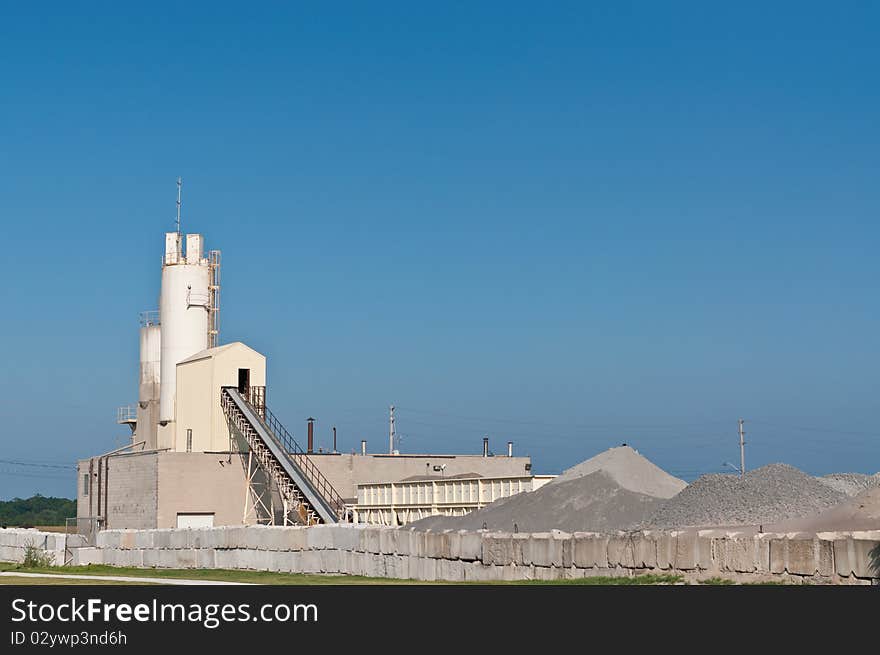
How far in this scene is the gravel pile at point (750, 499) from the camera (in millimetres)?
31000

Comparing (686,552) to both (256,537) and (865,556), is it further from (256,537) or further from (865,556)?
(256,537)

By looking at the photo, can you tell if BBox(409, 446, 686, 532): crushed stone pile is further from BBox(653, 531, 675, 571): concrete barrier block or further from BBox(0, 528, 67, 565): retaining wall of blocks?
BBox(653, 531, 675, 571): concrete barrier block

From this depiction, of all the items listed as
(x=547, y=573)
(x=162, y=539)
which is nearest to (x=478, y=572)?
(x=547, y=573)

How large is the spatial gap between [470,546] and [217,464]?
30.7 m

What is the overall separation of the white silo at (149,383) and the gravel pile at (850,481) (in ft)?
123

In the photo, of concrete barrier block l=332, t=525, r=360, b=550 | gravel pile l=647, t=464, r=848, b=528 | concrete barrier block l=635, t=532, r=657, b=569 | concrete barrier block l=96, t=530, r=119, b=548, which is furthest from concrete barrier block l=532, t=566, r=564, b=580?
concrete barrier block l=96, t=530, r=119, b=548

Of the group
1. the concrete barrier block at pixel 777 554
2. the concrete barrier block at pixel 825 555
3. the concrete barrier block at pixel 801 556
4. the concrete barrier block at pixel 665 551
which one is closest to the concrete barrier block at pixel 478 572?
the concrete barrier block at pixel 665 551

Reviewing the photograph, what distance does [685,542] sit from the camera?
21.3 m

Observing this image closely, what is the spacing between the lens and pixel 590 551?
75.9 ft

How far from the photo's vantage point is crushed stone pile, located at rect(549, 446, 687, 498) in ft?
140

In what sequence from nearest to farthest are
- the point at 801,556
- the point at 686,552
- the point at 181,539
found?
the point at 801,556 < the point at 686,552 < the point at 181,539

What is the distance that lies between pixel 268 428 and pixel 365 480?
22.4 feet

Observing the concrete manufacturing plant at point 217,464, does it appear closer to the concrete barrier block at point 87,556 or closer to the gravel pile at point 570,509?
the gravel pile at point 570,509
